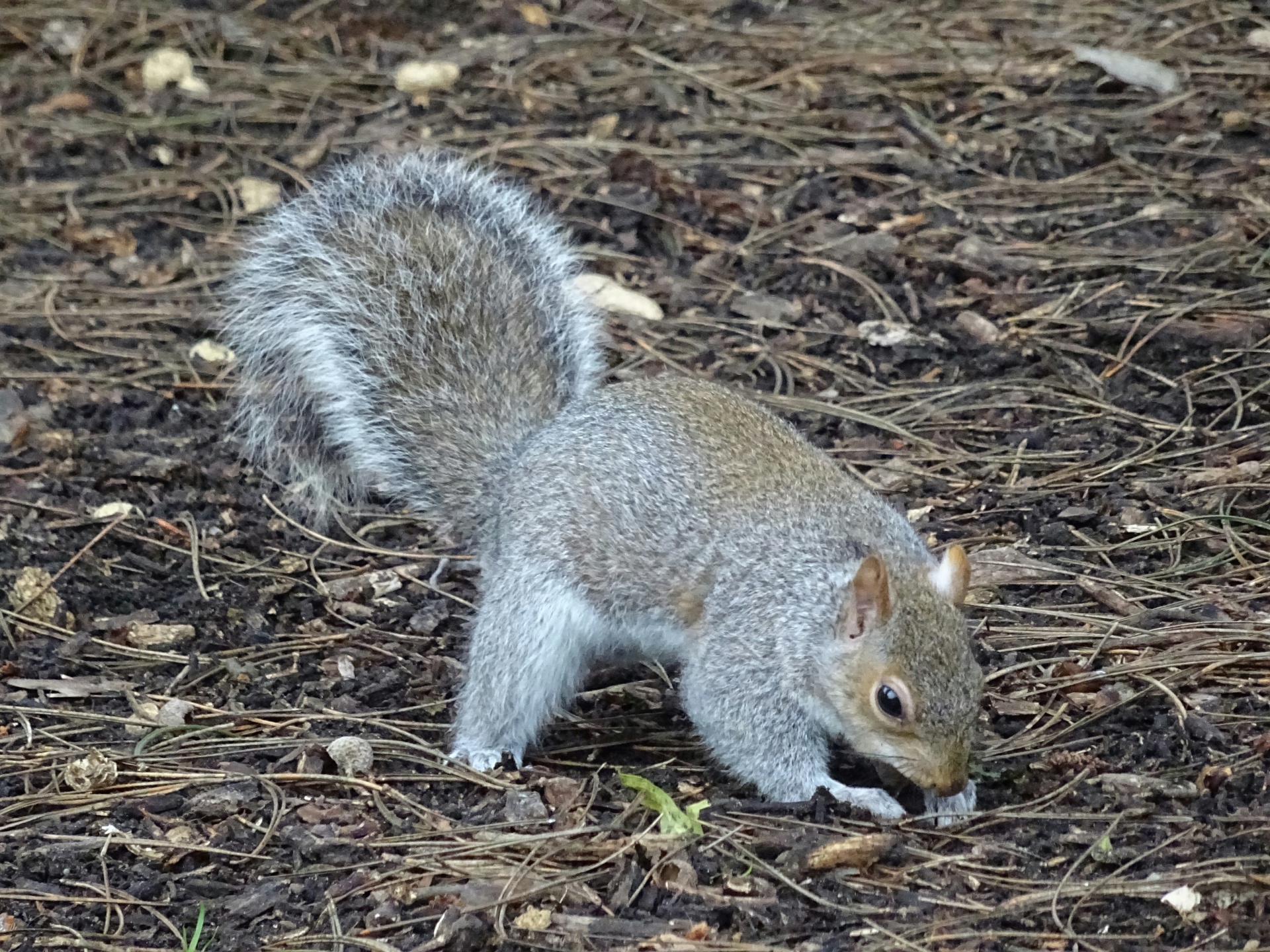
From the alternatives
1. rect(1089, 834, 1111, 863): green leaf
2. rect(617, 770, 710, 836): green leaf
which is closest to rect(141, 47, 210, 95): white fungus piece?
rect(617, 770, 710, 836): green leaf

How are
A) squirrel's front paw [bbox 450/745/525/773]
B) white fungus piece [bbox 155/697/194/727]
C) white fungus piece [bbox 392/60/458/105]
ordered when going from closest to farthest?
squirrel's front paw [bbox 450/745/525/773] → white fungus piece [bbox 155/697/194/727] → white fungus piece [bbox 392/60/458/105]

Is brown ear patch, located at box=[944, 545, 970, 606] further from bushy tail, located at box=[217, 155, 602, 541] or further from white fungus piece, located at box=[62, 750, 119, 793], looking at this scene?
white fungus piece, located at box=[62, 750, 119, 793]

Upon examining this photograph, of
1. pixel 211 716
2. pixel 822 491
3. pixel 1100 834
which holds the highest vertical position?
pixel 822 491

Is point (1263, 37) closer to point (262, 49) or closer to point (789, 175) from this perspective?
point (789, 175)

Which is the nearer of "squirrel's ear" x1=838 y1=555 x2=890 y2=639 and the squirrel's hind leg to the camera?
"squirrel's ear" x1=838 y1=555 x2=890 y2=639

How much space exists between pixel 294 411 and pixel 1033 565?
77.9 inches

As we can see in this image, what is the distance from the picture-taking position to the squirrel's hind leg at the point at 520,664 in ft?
11.8

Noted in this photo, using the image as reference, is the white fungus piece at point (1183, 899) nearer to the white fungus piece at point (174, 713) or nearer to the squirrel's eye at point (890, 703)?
the squirrel's eye at point (890, 703)

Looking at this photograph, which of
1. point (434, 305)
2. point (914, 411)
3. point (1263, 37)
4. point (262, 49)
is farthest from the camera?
point (262, 49)

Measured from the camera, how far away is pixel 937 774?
9.64ft

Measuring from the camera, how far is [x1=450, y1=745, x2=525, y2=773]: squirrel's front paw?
357 cm

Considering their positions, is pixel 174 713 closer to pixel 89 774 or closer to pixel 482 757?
pixel 89 774

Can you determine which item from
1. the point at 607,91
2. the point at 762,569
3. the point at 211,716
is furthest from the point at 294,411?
the point at 607,91

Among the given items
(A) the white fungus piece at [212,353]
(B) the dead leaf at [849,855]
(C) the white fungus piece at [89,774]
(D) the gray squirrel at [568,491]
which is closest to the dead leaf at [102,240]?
(A) the white fungus piece at [212,353]
